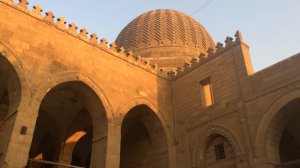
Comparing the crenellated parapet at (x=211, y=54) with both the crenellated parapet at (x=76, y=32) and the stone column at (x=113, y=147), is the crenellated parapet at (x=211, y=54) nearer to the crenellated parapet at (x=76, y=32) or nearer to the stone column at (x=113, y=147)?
the crenellated parapet at (x=76, y=32)

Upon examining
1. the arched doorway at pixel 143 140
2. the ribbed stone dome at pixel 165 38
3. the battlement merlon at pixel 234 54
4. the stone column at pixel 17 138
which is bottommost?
the stone column at pixel 17 138

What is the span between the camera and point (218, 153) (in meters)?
11.1

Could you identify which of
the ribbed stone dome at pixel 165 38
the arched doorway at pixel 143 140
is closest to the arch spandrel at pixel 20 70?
the arched doorway at pixel 143 140

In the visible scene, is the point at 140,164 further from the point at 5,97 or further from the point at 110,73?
the point at 5,97

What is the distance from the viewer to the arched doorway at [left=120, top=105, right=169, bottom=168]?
40.5ft

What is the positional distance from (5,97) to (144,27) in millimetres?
9309

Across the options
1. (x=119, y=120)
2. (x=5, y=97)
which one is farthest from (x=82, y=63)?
(x=5, y=97)

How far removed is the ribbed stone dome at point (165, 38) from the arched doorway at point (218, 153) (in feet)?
19.9

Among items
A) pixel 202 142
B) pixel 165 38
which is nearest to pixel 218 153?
pixel 202 142

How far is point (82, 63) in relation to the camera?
35.5 feet

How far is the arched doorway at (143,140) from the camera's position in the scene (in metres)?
12.3

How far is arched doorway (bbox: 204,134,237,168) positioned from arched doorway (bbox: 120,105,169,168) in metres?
1.58

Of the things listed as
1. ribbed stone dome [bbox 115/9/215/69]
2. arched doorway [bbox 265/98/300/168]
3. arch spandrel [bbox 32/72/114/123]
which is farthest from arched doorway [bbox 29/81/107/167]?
arched doorway [bbox 265/98/300/168]

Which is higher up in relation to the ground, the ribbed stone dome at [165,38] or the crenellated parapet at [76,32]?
the ribbed stone dome at [165,38]
